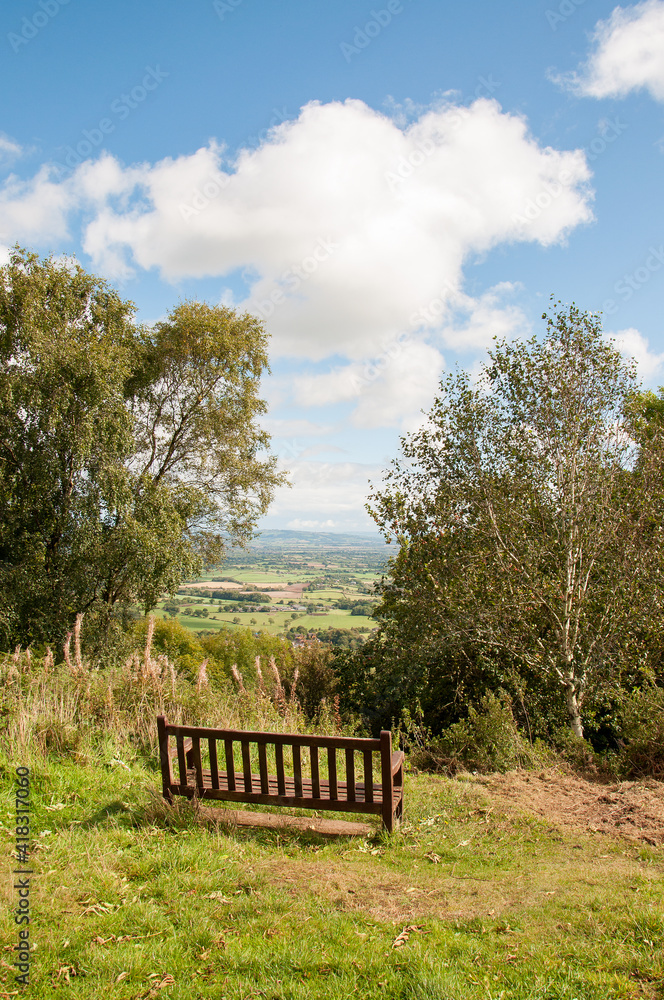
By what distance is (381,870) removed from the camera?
408cm

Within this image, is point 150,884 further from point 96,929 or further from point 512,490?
point 512,490

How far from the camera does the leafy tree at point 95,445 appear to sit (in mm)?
13469

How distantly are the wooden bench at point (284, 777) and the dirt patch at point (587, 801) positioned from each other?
4.94 feet

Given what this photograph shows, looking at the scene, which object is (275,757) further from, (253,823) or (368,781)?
(368,781)

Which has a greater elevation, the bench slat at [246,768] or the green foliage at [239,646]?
the bench slat at [246,768]

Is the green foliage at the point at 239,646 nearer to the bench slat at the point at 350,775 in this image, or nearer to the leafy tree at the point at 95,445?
the leafy tree at the point at 95,445

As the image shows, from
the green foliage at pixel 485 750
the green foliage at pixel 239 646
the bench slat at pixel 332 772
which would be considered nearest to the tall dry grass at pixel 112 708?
the green foliage at pixel 485 750

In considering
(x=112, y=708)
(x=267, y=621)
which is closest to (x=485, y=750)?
(x=112, y=708)

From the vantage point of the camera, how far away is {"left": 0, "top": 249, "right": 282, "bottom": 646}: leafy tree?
13469 millimetres

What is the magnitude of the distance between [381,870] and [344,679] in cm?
1080

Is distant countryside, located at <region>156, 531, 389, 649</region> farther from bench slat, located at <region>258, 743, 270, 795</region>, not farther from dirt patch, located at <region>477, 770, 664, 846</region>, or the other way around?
bench slat, located at <region>258, 743, 270, 795</region>

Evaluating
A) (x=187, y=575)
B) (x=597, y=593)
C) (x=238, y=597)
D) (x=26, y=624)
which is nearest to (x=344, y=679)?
(x=187, y=575)

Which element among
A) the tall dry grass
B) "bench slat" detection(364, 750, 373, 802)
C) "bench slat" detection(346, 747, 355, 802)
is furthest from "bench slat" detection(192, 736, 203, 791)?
"bench slat" detection(364, 750, 373, 802)

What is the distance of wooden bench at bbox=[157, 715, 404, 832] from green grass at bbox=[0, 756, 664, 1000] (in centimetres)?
26
